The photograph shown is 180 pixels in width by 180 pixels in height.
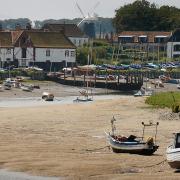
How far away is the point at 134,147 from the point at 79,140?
327 inches

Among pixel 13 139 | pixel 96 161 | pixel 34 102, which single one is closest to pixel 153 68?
pixel 34 102

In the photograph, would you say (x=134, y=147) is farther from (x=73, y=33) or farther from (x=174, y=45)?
(x=73, y=33)

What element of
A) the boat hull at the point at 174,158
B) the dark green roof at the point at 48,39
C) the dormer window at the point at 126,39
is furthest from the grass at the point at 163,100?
the dormer window at the point at 126,39

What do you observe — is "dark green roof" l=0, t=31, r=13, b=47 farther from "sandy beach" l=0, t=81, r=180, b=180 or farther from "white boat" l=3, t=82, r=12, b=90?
"sandy beach" l=0, t=81, r=180, b=180

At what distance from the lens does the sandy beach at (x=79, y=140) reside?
36.9m

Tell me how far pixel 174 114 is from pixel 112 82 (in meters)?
54.8

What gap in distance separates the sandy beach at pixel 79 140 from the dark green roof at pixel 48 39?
55674mm

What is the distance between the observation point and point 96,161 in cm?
3912

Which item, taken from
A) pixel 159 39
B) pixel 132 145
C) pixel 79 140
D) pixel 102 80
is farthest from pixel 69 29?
pixel 132 145

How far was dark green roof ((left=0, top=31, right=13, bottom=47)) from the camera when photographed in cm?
12862

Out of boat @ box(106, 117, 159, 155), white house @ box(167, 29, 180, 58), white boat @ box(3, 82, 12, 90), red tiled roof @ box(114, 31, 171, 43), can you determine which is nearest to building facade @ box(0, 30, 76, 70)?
white boat @ box(3, 82, 12, 90)

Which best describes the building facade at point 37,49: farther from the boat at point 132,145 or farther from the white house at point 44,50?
the boat at point 132,145

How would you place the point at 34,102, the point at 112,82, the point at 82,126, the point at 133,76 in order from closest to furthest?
the point at 82,126, the point at 34,102, the point at 112,82, the point at 133,76

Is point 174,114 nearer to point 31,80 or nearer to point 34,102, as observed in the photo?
point 34,102
